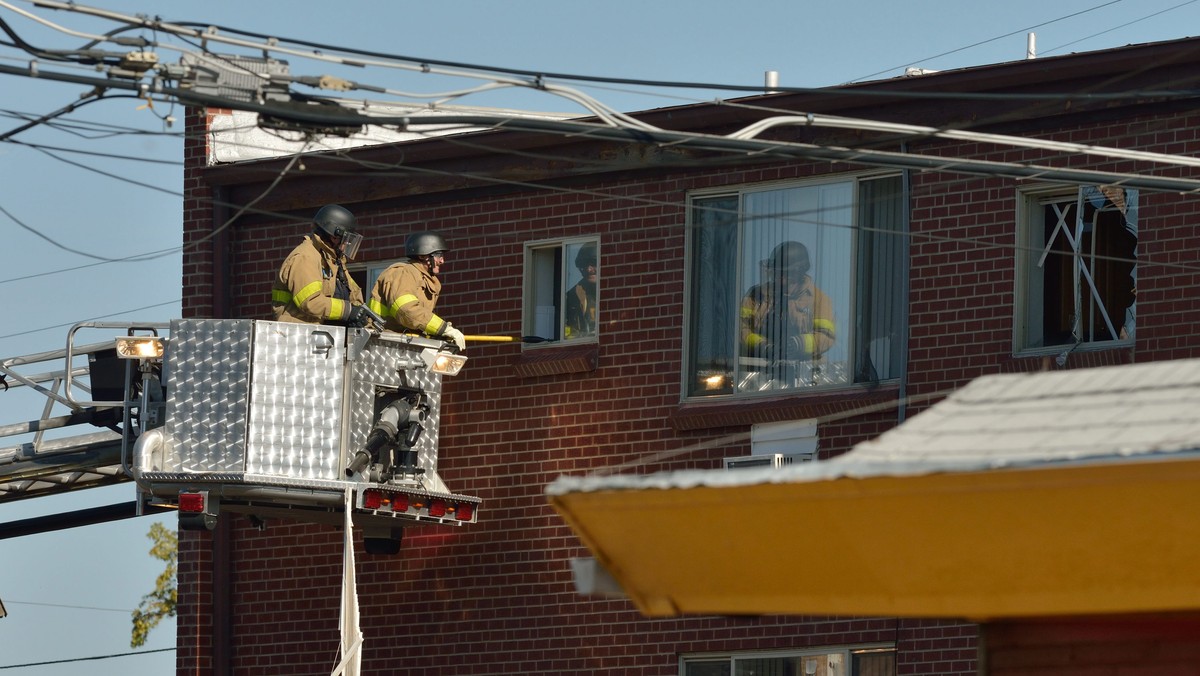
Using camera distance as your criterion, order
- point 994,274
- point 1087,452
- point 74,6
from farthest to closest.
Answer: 1. point 994,274
2. point 74,6
3. point 1087,452

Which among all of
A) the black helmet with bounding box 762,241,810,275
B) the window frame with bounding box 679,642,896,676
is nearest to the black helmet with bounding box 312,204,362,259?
the black helmet with bounding box 762,241,810,275

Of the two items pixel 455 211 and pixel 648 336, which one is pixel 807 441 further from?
pixel 455 211

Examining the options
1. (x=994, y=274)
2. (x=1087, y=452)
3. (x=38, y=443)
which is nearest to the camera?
(x=1087, y=452)

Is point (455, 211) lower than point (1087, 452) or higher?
higher

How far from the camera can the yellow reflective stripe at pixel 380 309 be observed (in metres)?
17.9

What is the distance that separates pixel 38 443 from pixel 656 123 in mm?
6351

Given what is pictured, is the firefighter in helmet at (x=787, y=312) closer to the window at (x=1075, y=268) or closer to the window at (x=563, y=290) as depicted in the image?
the window at (x=563, y=290)

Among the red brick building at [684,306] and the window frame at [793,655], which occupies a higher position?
the red brick building at [684,306]

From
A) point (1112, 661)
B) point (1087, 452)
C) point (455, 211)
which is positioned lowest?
point (1112, 661)

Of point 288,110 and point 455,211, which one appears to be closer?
point 288,110

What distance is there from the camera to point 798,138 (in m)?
17.6

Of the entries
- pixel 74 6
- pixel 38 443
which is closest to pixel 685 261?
pixel 38 443

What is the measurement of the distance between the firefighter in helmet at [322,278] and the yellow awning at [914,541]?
857cm

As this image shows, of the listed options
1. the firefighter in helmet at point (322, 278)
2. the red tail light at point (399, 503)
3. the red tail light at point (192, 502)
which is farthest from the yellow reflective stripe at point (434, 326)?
the red tail light at point (192, 502)
